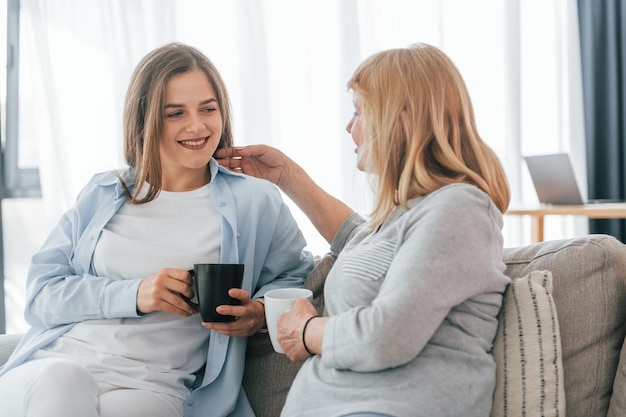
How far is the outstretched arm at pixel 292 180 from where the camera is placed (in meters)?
1.67

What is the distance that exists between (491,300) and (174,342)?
2.30 ft

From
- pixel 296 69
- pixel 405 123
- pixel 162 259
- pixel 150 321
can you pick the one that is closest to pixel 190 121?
pixel 162 259

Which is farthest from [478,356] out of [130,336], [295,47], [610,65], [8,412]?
[610,65]

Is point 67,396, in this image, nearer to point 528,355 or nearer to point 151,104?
point 151,104

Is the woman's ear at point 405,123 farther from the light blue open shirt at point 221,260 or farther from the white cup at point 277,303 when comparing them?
the light blue open shirt at point 221,260

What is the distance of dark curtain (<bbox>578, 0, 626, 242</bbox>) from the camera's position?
137 inches

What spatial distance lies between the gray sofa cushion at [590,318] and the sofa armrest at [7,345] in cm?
126

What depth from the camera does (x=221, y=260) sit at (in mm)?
1470

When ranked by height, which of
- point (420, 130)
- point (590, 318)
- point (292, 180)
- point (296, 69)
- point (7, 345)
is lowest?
point (7, 345)

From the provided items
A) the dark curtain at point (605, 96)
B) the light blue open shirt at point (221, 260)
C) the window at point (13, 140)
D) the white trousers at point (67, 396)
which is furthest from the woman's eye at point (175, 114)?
the dark curtain at point (605, 96)

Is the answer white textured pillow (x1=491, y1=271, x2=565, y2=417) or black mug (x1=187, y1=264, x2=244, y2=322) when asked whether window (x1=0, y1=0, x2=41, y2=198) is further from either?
white textured pillow (x1=491, y1=271, x2=565, y2=417)

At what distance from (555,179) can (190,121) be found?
6.31 ft

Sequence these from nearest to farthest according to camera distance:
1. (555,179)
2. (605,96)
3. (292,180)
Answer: (292,180)
(555,179)
(605,96)

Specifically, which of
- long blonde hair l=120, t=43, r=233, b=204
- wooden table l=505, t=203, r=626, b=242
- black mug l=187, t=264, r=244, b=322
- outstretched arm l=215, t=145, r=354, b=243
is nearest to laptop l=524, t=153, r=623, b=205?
wooden table l=505, t=203, r=626, b=242
